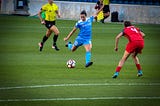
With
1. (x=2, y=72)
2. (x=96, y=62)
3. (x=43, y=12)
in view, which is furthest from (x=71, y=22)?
(x=2, y=72)

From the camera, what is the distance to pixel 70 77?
67.6 feet

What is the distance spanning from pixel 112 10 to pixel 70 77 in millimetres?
28471

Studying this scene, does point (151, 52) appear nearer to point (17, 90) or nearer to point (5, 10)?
point (17, 90)

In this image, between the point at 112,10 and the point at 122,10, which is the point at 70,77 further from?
the point at 112,10

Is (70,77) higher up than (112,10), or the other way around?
(112,10)

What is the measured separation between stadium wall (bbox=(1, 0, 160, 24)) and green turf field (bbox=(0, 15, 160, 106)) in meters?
11.8

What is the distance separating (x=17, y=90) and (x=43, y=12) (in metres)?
13.1

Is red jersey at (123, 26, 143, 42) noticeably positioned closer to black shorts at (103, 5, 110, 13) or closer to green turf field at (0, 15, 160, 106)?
green turf field at (0, 15, 160, 106)

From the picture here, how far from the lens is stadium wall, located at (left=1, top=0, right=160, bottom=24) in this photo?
4678 centimetres

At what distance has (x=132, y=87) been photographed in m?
18.7

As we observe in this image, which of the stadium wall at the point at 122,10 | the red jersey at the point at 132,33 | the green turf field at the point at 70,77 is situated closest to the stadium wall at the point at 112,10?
the stadium wall at the point at 122,10

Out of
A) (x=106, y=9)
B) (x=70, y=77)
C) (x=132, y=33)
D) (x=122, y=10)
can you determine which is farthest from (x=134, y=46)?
(x=122, y=10)

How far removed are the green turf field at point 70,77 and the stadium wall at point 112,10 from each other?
11813 mm

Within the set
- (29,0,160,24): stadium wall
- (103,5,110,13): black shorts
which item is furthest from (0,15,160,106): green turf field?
(29,0,160,24): stadium wall
